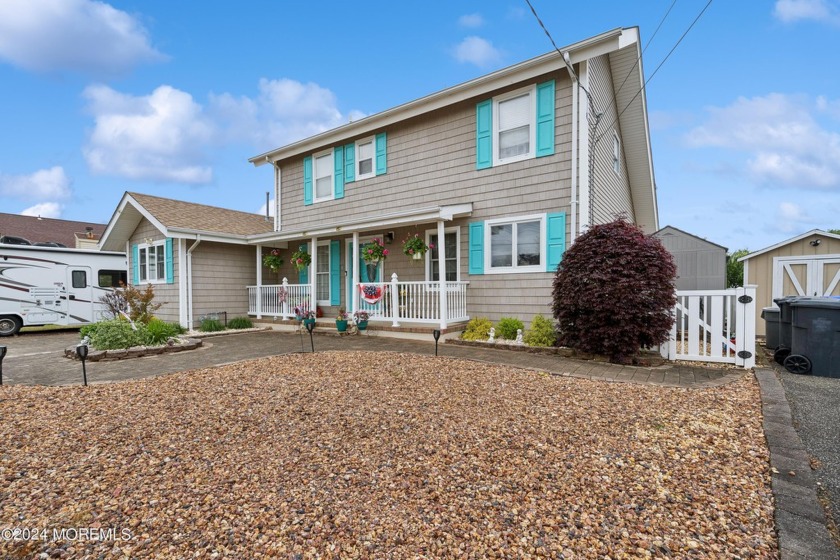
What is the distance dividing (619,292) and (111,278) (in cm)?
1568

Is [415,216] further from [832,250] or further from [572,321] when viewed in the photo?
[832,250]

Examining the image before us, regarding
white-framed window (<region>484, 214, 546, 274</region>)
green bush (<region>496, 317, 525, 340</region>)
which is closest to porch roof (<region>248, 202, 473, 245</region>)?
white-framed window (<region>484, 214, 546, 274</region>)

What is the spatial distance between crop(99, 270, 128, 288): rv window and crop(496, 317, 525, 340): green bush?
12900 millimetres

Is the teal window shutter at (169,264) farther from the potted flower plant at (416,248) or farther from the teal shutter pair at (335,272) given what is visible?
the potted flower plant at (416,248)

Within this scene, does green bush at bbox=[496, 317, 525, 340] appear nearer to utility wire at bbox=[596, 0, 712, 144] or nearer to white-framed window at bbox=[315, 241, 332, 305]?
utility wire at bbox=[596, 0, 712, 144]

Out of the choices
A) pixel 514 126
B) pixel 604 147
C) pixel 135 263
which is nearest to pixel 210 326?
pixel 135 263

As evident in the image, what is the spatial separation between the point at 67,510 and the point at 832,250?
1272cm

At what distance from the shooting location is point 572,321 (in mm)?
6348

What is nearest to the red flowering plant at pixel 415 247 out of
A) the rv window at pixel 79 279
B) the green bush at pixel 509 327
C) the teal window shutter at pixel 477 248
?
the teal window shutter at pixel 477 248

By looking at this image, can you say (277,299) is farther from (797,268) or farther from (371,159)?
(797,268)

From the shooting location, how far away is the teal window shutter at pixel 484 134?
28.2 ft

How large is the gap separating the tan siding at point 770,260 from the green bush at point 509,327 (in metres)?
5.72

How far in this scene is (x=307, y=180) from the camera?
39.4 ft

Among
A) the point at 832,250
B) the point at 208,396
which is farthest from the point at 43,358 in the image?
the point at 832,250
